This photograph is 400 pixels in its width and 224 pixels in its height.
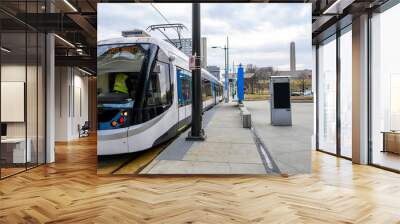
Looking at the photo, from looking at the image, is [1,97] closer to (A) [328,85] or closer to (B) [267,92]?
(B) [267,92]

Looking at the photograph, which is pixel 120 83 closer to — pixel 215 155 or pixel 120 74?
pixel 120 74

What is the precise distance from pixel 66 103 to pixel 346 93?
29.0 ft

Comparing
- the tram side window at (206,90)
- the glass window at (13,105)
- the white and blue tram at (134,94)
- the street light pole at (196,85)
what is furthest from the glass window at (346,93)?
the glass window at (13,105)

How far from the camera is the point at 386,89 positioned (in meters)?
6.74

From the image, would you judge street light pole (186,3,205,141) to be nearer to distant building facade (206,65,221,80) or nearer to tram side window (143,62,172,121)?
distant building facade (206,65,221,80)

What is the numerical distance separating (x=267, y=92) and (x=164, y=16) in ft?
6.65

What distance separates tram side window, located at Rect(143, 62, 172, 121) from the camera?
5.74m

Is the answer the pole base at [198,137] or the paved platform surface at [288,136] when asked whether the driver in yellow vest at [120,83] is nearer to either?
the pole base at [198,137]

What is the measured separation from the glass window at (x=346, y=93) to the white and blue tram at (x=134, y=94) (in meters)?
3.90

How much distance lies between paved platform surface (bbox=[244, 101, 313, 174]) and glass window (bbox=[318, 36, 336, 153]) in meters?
3.03

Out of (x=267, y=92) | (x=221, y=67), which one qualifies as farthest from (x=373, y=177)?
(x=221, y=67)

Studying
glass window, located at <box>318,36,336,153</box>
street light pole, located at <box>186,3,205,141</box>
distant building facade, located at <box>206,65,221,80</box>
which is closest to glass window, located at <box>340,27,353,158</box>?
glass window, located at <box>318,36,336,153</box>

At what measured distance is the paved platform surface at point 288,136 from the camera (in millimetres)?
5969

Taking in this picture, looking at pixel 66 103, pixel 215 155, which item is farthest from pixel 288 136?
pixel 66 103
